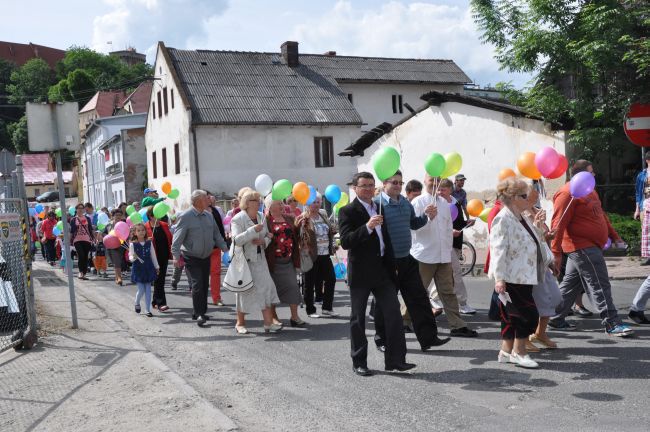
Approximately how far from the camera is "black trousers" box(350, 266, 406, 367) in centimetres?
618

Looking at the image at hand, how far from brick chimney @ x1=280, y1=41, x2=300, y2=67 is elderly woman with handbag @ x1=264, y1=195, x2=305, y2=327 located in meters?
31.6

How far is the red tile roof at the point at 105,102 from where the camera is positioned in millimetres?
84500

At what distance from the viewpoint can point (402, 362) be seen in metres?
6.17

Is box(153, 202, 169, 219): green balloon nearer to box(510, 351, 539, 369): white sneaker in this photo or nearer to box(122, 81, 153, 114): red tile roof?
box(510, 351, 539, 369): white sneaker

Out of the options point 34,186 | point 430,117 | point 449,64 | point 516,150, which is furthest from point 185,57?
point 34,186

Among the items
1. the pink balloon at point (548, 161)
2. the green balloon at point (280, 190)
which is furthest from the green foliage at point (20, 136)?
the pink balloon at point (548, 161)

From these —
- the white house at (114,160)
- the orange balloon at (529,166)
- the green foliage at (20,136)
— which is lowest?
the orange balloon at (529,166)

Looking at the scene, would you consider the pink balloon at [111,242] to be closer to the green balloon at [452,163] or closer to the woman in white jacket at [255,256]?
the woman in white jacket at [255,256]

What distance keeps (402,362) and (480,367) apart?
2.48 feet

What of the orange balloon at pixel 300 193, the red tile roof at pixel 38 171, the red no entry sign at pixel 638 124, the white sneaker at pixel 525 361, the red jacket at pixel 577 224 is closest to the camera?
the white sneaker at pixel 525 361

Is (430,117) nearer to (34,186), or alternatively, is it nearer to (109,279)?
(109,279)

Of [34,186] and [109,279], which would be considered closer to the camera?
[109,279]

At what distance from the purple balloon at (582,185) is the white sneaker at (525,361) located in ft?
6.45

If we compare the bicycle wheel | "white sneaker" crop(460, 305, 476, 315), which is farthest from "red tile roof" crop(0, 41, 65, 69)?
"white sneaker" crop(460, 305, 476, 315)
